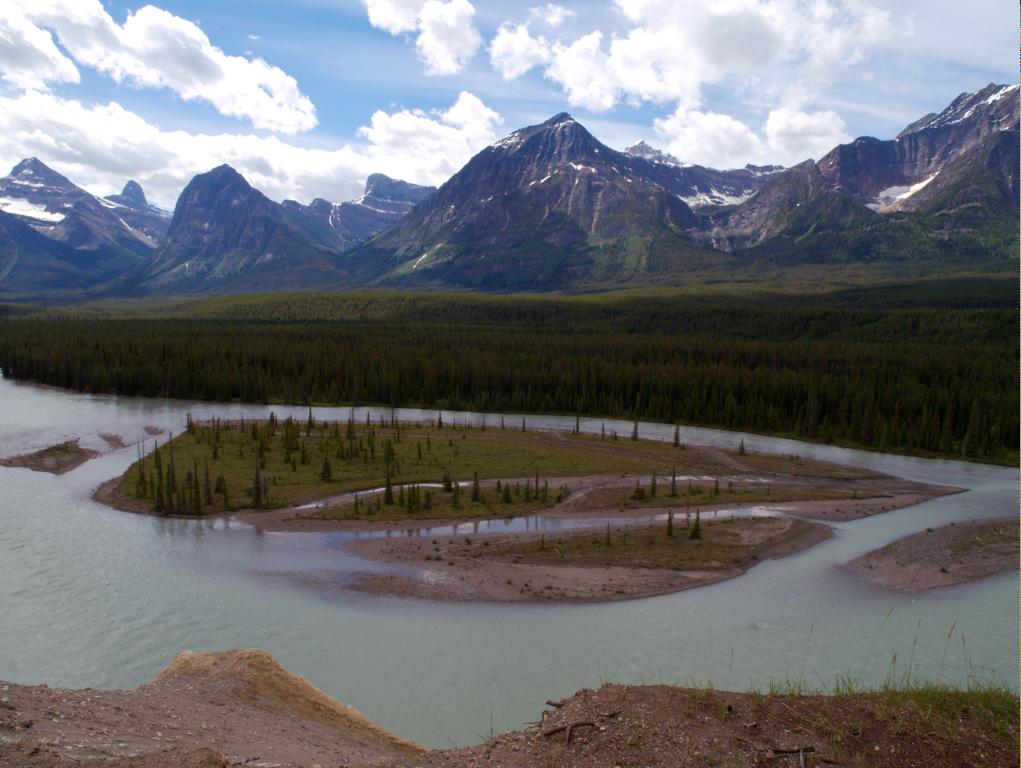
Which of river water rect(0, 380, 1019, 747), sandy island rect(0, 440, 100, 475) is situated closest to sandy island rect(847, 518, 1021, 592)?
river water rect(0, 380, 1019, 747)

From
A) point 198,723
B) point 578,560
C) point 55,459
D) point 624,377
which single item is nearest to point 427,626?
point 578,560

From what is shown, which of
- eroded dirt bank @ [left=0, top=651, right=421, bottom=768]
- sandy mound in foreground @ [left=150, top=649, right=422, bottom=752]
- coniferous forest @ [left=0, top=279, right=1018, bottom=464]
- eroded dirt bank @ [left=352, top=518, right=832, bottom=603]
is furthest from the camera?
coniferous forest @ [left=0, top=279, right=1018, bottom=464]

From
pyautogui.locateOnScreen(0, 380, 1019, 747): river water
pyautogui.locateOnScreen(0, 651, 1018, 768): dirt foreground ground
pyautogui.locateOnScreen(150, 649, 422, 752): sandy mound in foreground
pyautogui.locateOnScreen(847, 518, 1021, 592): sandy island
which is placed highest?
pyautogui.locateOnScreen(0, 651, 1018, 768): dirt foreground ground


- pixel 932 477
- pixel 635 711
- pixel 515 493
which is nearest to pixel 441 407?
pixel 515 493

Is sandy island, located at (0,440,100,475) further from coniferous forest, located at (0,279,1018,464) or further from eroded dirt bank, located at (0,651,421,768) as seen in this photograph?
eroded dirt bank, located at (0,651,421,768)

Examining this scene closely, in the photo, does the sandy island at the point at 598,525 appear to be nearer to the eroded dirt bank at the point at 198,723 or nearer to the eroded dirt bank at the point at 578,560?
the eroded dirt bank at the point at 578,560

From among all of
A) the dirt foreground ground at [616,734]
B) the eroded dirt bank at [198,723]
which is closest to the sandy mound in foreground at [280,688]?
the eroded dirt bank at [198,723]

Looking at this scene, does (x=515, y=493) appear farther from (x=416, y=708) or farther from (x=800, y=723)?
(x=800, y=723)

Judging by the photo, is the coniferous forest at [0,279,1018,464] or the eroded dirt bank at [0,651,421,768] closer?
the eroded dirt bank at [0,651,421,768]
